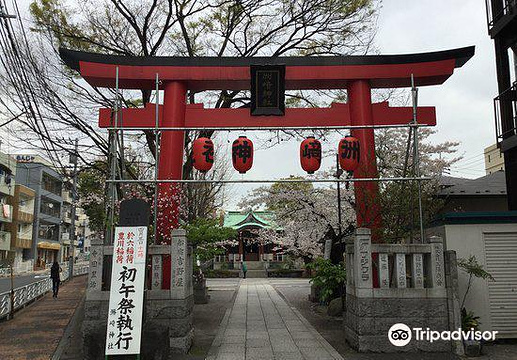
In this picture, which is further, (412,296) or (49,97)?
(49,97)

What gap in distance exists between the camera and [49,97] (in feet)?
53.1

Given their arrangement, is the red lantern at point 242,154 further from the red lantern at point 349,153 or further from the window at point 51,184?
the window at point 51,184

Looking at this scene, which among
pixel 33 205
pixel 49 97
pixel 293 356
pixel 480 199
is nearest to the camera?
pixel 293 356

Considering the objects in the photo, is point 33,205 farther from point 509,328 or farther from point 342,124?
point 509,328

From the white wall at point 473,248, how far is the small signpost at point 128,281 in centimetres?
744

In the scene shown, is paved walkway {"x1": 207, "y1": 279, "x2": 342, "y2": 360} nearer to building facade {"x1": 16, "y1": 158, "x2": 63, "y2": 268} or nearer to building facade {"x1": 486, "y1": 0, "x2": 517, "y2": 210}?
building facade {"x1": 486, "y1": 0, "x2": 517, "y2": 210}

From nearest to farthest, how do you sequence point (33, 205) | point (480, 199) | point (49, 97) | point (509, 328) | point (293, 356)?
point (293, 356) < point (509, 328) < point (49, 97) < point (480, 199) < point (33, 205)

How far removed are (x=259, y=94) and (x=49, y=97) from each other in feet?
29.2

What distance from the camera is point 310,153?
1152cm

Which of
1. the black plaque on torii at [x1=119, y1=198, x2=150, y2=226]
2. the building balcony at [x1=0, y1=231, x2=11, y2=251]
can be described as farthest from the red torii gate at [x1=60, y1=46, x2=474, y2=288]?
the building balcony at [x1=0, y1=231, x2=11, y2=251]

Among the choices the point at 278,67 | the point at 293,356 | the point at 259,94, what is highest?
the point at 278,67

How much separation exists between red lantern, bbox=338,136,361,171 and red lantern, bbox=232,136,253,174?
2468mm

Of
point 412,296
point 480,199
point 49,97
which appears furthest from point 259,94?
point 480,199

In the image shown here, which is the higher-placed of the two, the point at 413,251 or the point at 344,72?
the point at 344,72
